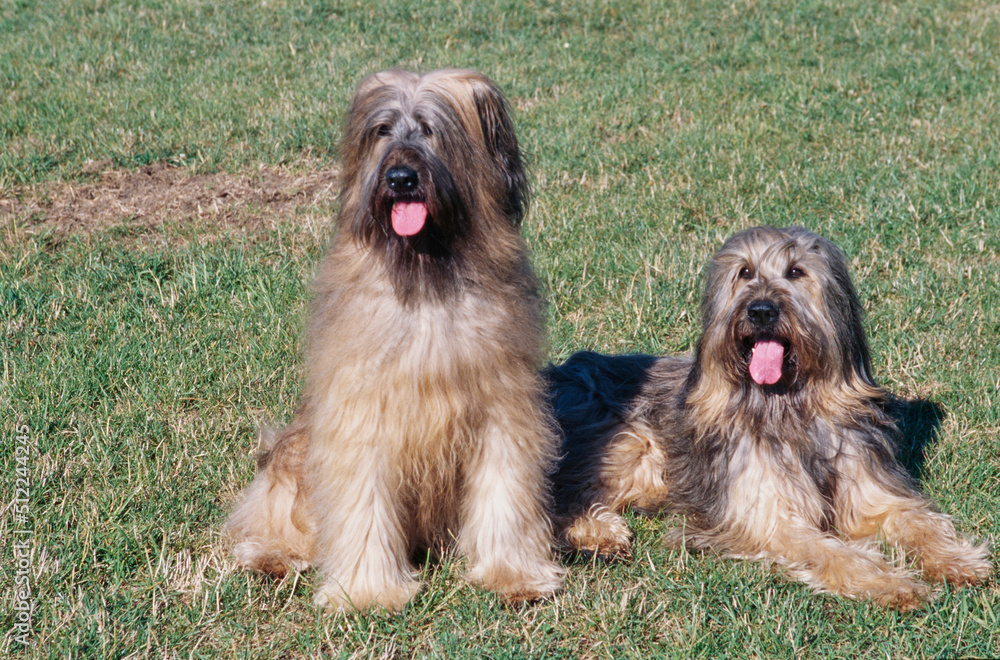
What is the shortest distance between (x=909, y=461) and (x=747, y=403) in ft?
4.12

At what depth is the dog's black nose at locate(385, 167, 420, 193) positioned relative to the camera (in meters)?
3.67

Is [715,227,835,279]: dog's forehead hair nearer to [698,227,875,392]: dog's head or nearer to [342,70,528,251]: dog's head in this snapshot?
[698,227,875,392]: dog's head

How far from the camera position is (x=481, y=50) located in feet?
39.5

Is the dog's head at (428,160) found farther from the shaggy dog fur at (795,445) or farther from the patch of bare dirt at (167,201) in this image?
the patch of bare dirt at (167,201)

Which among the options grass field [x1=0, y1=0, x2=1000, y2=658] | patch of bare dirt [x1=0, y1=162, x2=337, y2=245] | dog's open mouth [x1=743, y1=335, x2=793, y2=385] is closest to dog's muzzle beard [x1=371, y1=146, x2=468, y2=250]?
grass field [x1=0, y1=0, x2=1000, y2=658]

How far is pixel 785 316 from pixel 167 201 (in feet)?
19.5

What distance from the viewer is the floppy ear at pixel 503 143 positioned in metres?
3.96

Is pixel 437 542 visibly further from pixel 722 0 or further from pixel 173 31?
pixel 722 0

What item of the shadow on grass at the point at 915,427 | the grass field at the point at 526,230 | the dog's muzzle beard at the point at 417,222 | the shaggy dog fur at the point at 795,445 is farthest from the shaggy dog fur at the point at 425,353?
the shadow on grass at the point at 915,427

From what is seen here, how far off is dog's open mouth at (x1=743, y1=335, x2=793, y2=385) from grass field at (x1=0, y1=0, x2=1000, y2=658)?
0.81 metres

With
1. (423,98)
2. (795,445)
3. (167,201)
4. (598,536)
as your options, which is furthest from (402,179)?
(167,201)

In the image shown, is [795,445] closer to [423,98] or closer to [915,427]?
[915,427]

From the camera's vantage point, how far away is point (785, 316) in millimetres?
4289

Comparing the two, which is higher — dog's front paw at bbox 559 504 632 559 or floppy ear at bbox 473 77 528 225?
floppy ear at bbox 473 77 528 225
